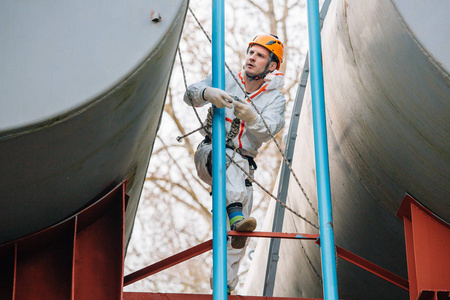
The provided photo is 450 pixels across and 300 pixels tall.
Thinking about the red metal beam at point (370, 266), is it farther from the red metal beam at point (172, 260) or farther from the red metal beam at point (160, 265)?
the red metal beam at point (160, 265)

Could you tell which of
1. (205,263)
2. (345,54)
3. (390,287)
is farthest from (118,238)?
(205,263)

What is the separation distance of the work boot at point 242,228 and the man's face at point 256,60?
4.73 ft

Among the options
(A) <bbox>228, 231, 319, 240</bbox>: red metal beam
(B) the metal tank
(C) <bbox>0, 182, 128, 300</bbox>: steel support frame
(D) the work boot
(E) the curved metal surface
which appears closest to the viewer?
(E) the curved metal surface

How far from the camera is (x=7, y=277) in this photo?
372cm

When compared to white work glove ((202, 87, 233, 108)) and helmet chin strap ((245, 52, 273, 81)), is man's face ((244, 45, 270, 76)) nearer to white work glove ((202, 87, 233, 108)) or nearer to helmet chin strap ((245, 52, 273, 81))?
helmet chin strap ((245, 52, 273, 81))

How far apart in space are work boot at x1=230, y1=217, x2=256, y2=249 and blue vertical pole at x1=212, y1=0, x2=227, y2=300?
0.79 ft

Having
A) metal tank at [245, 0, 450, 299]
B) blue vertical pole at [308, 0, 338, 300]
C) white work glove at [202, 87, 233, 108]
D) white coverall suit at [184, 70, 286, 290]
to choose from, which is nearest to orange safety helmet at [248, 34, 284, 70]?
white coverall suit at [184, 70, 286, 290]

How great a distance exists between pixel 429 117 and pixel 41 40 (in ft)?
6.39

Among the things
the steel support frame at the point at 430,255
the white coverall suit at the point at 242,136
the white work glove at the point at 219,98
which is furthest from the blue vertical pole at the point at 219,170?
the steel support frame at the point at 430,255

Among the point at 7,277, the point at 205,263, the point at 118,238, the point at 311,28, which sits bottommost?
the point at 7,277

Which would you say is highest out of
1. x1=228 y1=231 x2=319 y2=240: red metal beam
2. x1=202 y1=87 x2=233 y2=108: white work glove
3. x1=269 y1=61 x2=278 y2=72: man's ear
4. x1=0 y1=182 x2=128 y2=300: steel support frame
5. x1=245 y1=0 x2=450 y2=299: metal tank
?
x1=269 y1=61 x2=278 y2=72: man's ear

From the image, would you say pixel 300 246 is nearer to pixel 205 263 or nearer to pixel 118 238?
pixel 118 238

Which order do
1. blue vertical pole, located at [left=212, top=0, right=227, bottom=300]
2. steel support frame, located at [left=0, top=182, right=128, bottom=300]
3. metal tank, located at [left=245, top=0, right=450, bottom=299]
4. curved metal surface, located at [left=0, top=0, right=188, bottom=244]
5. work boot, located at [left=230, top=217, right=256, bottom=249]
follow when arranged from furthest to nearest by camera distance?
work boot, located at [left=230, top=217, right=256, bottom=249] < blue vertical pole, located at [left=212, top=0, right=227, bottom=300] < steel support frame, located at [left=0, top=182, right=128, bottom=300] < metal tank, located at [left=245, top=0, right=450, bottom=299] < curved metal surface, located at [left=0, top=0, right=188, bottom=244]

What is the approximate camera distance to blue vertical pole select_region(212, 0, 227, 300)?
4338 mm
